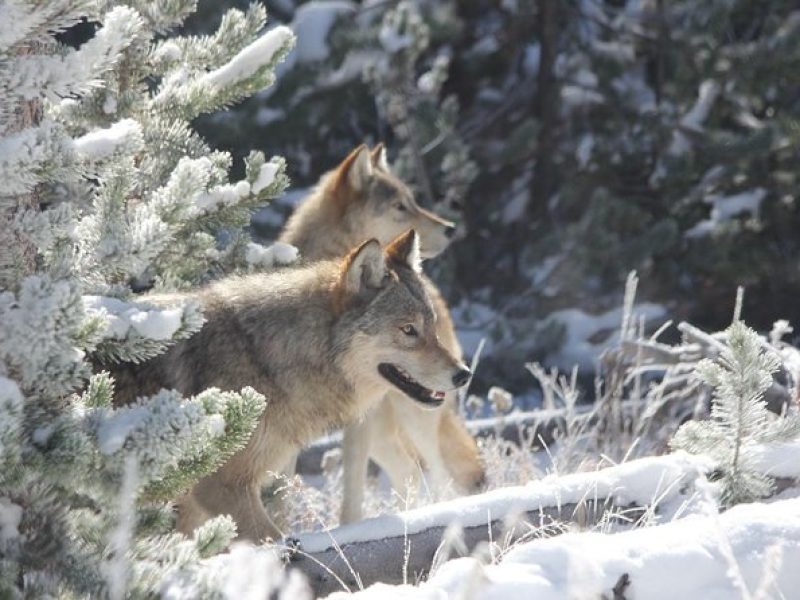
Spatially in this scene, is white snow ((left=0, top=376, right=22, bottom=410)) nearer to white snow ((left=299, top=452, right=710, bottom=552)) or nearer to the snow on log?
the snow on log

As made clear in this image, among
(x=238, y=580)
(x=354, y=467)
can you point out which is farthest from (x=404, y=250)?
(x=238, y=580)

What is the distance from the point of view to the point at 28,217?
3.48 meters

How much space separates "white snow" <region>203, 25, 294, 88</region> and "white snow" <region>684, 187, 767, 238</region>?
27.7 feet

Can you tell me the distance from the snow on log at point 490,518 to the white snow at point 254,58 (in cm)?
166

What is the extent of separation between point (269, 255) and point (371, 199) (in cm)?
216

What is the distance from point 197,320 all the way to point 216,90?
4.85 ft

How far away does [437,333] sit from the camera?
5672 millimetres

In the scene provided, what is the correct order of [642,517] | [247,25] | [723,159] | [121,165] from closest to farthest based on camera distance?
[121,165] → [642,517] → [247,25] → [723,159]

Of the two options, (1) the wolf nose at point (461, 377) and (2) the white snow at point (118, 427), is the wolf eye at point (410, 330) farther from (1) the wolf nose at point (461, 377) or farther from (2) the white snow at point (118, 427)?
(2) the white snow at point (118, 427)

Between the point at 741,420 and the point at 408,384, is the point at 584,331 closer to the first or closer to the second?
the point at 408,384

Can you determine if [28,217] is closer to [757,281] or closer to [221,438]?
[221,438]

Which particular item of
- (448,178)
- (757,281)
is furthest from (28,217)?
(757,281)

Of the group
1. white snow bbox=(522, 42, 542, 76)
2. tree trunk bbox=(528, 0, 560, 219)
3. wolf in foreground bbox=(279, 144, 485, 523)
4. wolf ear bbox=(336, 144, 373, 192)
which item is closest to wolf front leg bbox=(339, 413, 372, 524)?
wolf in foreground bbox=(279, 144, 485, 523)

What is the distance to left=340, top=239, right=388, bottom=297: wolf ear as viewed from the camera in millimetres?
5188
